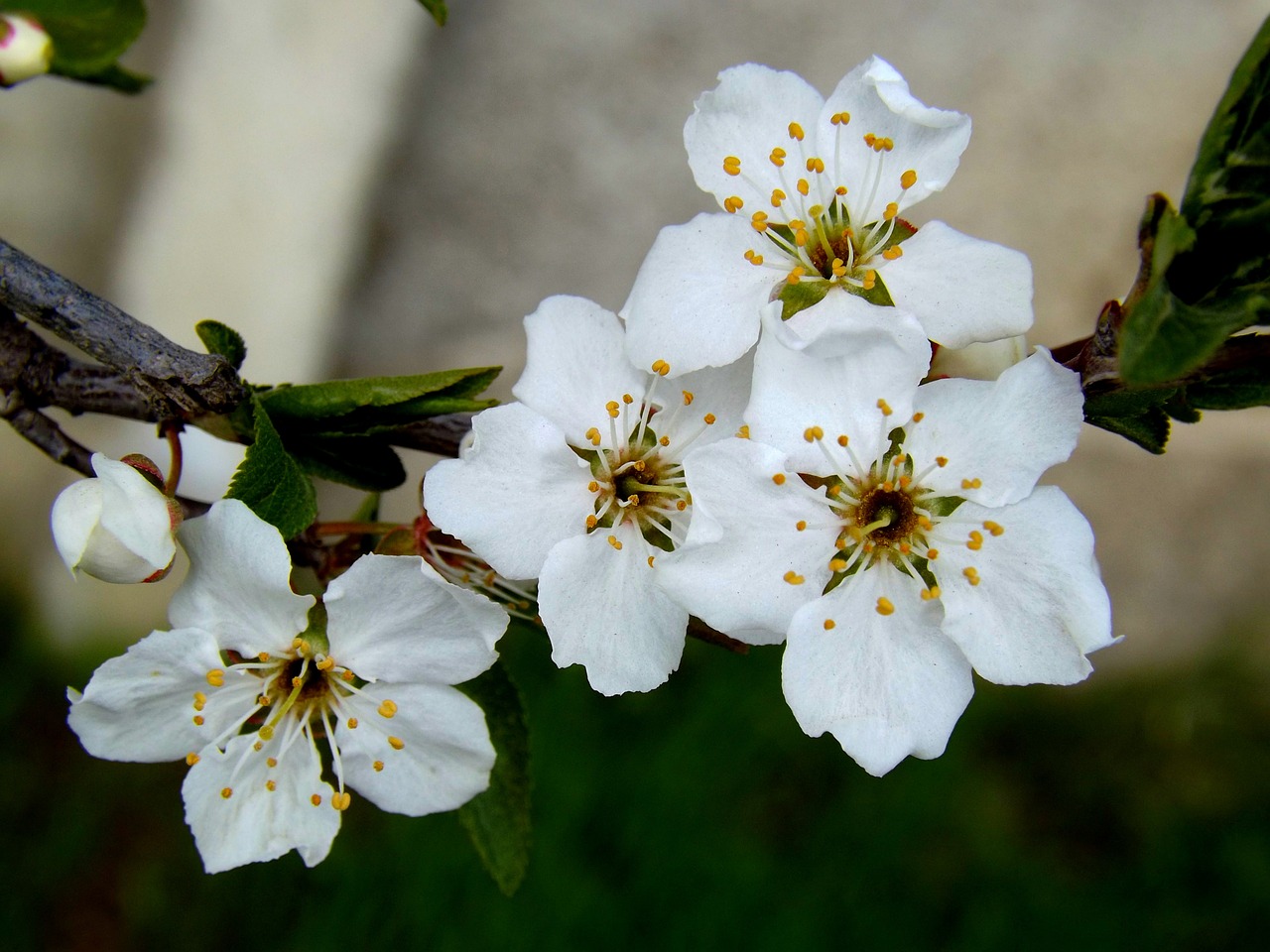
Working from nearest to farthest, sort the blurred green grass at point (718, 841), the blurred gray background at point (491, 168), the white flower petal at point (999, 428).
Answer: the white flower petal at point (999, 428) < the blurred green grass at point (718, 841) < the blurred gray background at point (491, 168)

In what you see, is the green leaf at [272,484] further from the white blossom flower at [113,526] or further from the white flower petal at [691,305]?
the white flower petal at [691,305]

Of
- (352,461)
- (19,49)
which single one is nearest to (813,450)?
(352,461)

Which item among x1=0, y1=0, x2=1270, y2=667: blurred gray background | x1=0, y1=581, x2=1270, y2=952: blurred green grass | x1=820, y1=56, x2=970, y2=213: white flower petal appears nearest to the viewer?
x1=820, y1=56, x2=970, y2=213: white flower petal

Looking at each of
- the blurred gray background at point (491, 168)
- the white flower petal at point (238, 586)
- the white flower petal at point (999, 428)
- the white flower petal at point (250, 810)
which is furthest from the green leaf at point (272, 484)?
the blurred gray background at point (491, 168)

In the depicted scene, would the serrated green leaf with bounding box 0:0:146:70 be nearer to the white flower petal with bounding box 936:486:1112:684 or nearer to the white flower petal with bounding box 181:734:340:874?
the white flower petal with bounding box 181:734:340:874

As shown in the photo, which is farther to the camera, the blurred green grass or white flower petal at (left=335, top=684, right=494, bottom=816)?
the blurred green grass

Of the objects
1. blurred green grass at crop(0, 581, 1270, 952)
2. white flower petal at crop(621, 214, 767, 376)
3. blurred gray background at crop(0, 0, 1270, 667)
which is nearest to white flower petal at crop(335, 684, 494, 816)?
white flower petal at crop(621, 214, 767, 376)

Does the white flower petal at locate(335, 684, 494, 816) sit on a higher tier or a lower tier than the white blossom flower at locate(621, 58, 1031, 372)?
lower
